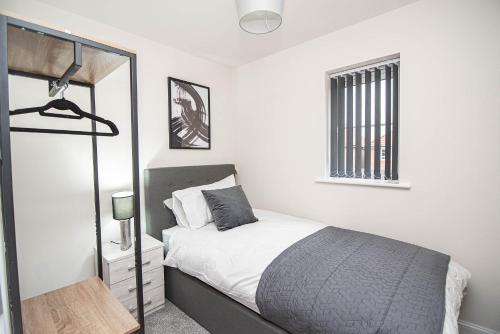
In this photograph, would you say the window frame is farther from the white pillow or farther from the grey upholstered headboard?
the grey upholstered headboard

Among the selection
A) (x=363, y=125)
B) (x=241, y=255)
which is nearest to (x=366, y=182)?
(x=363, y=125)

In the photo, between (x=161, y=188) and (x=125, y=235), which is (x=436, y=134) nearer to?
(x=161, y=188)

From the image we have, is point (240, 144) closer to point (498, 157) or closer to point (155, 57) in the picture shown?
point (155, 57)

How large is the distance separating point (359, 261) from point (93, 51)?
5.96 ft

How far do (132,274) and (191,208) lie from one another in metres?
0.71

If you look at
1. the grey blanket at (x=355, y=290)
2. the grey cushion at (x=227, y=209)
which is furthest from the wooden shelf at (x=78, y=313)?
the grey cushion at (x=227, y=209)

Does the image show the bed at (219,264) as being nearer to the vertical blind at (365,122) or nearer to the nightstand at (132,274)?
the nightstand at (132,274)

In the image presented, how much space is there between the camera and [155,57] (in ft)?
7.98

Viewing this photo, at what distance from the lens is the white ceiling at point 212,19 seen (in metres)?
1.84

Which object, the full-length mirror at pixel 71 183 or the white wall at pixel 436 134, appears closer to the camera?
the full-length mirror at pixel 71 183

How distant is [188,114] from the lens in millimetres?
2713

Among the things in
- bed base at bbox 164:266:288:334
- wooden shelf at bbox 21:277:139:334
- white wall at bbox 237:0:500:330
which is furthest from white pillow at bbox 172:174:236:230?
white wall at bbox 237:0:500:330

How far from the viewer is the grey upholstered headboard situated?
2298 millimetres

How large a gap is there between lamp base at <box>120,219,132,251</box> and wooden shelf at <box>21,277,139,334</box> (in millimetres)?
472
